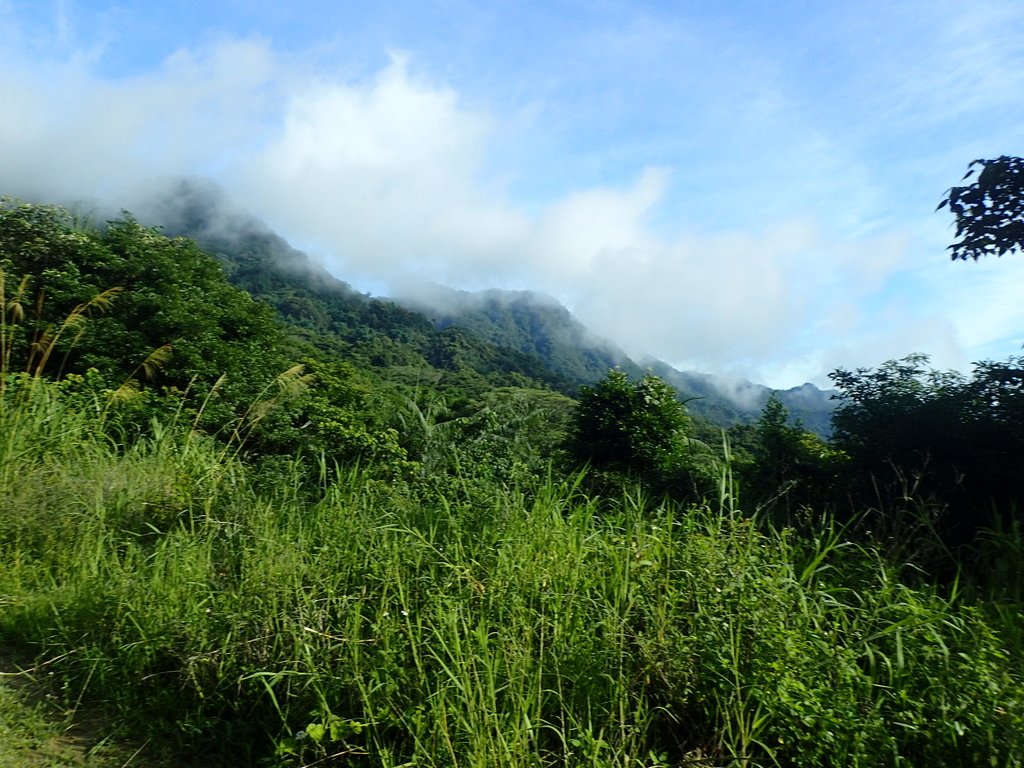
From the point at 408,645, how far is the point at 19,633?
2192mm

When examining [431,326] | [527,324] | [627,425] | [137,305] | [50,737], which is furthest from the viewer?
[527,324]

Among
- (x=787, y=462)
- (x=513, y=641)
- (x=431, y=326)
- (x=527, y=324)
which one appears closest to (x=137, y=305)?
(x=787, y=462)

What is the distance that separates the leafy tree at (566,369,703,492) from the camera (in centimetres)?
1054

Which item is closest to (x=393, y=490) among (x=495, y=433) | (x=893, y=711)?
(x=893, y=711)

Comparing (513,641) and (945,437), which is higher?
(945,437)

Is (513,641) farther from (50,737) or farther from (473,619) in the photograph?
(50,737)

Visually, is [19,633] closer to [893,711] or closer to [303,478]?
[303,478]

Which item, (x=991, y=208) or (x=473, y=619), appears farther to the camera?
(x=991, y=208)

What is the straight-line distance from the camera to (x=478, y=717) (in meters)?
2.49

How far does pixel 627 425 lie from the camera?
35.2ft

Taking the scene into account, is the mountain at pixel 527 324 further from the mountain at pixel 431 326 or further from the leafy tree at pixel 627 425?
the leafy tree at pixel 627 425

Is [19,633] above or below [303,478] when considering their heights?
below

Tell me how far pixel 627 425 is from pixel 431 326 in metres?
69.7

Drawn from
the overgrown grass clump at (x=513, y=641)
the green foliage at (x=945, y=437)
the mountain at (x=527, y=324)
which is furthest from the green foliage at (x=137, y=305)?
the mountain at (x=527, y=324)
